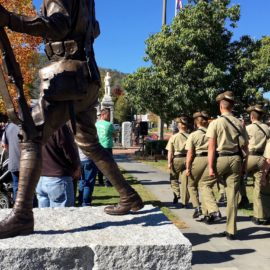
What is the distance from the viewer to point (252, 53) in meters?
19.7

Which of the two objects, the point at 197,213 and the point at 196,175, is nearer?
the point at 197,213

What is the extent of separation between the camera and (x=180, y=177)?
31.9ft

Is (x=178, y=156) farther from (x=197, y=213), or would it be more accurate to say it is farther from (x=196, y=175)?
(x=197, y=213)

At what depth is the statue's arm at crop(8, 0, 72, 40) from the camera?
3180 millimetres

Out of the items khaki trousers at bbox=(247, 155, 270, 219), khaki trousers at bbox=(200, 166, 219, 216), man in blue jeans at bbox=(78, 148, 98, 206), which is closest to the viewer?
khaki trousers at bbox=(200, 166, 219, 216)

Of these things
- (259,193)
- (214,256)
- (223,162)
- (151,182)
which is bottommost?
(214,256)

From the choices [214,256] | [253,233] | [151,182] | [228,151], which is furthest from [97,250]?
[151,182]

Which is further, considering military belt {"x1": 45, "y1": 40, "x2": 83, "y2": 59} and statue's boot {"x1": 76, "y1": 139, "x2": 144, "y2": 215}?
statue's boot {"x1": 76, "y1": 139, "x2": 144, "y2": 215}

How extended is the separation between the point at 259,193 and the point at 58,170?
13.9 feet

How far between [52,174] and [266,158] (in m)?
3.96

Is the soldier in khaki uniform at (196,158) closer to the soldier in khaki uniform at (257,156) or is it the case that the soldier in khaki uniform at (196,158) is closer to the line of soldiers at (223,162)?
the line of soldiers at (223,162)

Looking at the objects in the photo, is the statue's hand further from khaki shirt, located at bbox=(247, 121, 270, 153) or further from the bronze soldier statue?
khaki shirt, located at bbox=(247, 121, 270, 153)

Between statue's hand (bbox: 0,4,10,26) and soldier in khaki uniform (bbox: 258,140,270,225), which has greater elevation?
statue's hand (bbox: 0,4,10,26)

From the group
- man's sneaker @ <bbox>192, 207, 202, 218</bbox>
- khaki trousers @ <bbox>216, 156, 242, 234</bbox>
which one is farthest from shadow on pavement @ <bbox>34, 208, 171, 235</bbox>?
man's sneaker @ <bbox>192, 207, 202, 218</bbox>
